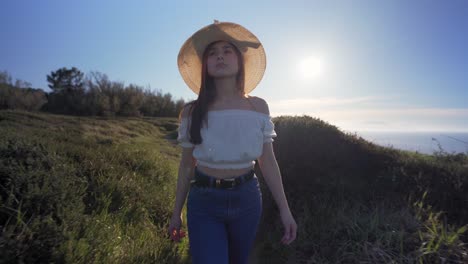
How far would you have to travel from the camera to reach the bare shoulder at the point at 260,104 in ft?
6.90

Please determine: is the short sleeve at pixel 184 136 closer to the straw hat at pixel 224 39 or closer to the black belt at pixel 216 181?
the black belt at pixel 216 181

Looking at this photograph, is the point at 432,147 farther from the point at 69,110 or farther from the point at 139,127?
→ the point at 69,110

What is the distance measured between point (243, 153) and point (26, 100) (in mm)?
31864

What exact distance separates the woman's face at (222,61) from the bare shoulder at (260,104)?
27 centimetres

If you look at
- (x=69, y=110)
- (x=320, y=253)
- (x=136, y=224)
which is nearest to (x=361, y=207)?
(x=320, y=253)

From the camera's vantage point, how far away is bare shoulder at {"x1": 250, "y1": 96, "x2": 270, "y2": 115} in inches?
82.8

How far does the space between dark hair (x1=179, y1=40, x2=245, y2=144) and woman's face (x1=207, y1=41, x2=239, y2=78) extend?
0.05 meters

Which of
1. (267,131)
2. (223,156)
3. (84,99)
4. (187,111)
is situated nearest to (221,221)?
(223,156)

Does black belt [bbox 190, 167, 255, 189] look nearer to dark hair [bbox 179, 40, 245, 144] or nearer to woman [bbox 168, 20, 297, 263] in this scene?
woman [bbox 168, 20, 297, 263]

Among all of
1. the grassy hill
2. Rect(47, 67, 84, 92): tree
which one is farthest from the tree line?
the grassy hill

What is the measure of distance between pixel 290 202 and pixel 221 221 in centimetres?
270

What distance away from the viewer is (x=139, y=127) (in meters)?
20.8

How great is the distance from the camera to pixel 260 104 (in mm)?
2133

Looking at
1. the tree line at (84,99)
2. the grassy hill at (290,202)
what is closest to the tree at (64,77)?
the tree line at (84,99)
